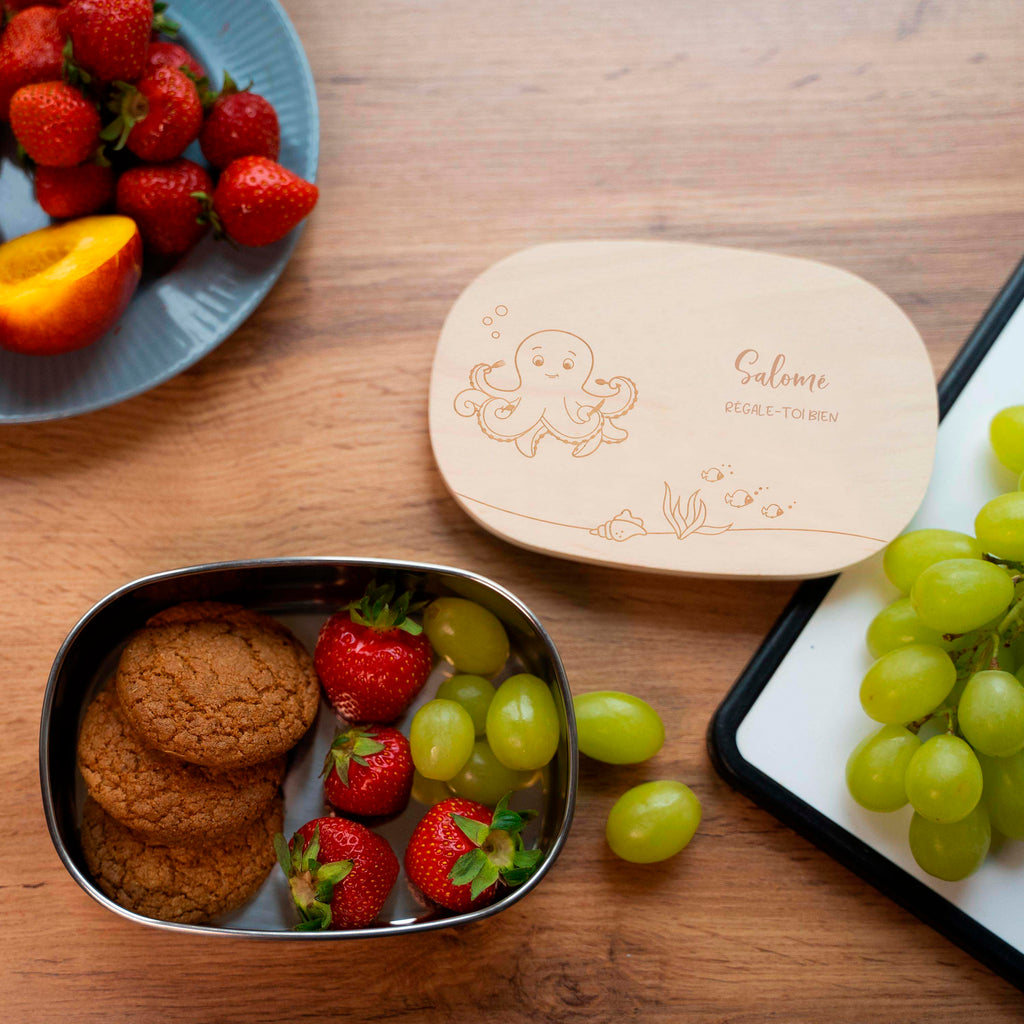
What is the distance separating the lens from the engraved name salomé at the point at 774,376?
2.62 feet

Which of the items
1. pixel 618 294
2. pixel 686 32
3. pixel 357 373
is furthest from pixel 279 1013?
pixel 686 32

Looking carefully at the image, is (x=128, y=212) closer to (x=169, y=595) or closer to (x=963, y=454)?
(x=169, y=595)

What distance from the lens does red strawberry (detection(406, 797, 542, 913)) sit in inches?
25.5

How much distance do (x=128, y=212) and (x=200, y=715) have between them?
468 millimetres

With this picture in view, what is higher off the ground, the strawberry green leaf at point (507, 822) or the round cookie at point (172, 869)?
the strawberry green leaf at point (507, 822)

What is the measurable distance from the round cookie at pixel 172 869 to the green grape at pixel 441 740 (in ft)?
0.55

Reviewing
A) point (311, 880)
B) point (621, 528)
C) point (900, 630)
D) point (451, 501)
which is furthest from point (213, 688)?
point (900, 630)

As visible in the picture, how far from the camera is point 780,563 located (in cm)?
77

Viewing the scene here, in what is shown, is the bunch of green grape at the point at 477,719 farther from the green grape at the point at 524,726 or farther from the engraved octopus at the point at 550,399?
the engraved octopus at the point at 550,399

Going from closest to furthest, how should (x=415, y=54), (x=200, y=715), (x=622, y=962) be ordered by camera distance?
(x=200, y=715) → (x=622, y=962) → (x=415, y=54)

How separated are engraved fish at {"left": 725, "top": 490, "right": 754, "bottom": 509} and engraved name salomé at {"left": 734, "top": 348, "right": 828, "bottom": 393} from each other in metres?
0.11

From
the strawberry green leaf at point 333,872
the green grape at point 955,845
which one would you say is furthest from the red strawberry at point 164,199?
the green grape at point 955,845

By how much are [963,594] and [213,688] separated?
2.00ft

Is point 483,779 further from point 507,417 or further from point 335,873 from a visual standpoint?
point 507,417
